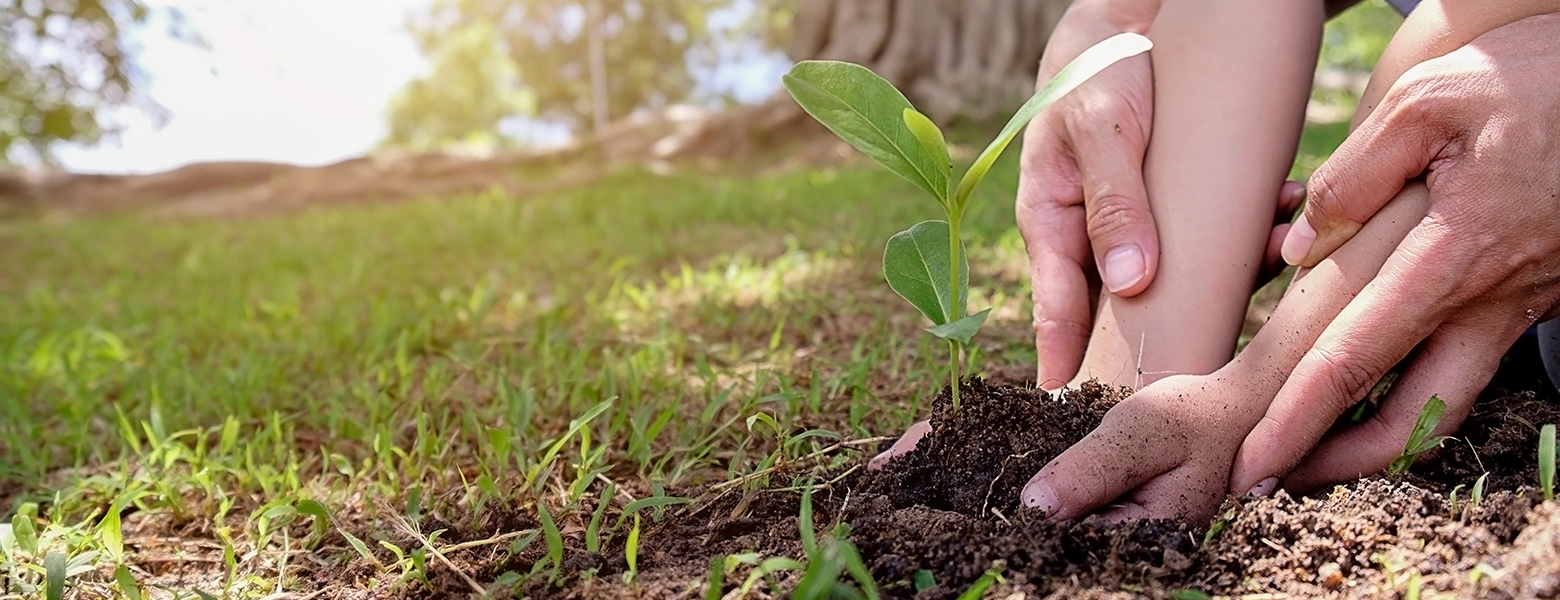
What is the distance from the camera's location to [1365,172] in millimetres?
1067

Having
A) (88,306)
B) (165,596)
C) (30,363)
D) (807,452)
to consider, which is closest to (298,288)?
(88,306)

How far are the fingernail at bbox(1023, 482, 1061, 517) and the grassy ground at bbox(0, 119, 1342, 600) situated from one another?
0.96 ft

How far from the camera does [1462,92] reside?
1.00 metres

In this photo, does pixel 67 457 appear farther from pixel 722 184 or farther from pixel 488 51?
pixel 488 51

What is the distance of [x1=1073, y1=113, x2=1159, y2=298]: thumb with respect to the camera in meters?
1.23

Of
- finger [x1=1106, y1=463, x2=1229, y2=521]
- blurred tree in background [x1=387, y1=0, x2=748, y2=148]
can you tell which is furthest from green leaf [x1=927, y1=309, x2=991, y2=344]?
blurred tree in background [x1=387, y1=0, x2=748, y2=148]

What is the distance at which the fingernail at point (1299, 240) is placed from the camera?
114 cm

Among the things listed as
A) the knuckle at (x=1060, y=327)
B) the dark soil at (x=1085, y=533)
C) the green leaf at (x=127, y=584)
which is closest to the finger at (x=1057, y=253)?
the knuckle at (x=1060, y=327)

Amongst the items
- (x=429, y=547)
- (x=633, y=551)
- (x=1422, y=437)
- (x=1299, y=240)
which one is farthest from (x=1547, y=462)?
(x=429, y=547)

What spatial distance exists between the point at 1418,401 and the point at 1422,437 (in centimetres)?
5

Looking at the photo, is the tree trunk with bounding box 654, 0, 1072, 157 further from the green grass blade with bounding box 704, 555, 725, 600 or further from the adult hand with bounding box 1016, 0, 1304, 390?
the green grass blade with bounding box 704, 555, 725, 600

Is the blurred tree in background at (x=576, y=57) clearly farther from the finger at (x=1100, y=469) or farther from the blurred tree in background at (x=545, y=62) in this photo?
the finger at (x=1100, y=469)

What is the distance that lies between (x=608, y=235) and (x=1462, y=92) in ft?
9.41

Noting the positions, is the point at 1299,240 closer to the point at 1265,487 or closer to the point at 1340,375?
the point at 1340,375
